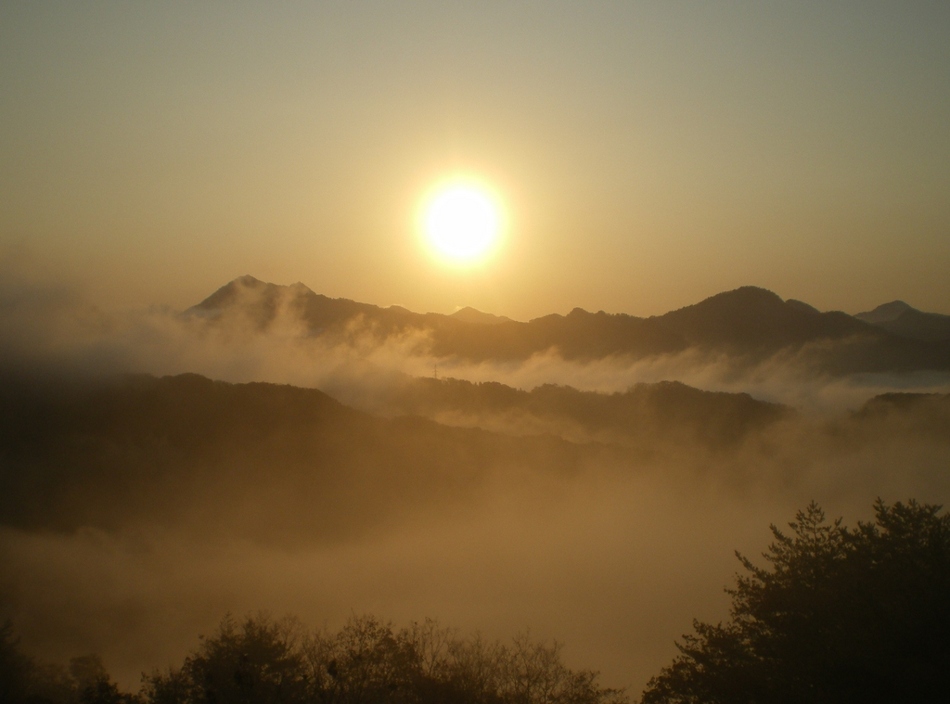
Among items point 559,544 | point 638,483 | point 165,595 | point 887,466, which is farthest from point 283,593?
point 887,466

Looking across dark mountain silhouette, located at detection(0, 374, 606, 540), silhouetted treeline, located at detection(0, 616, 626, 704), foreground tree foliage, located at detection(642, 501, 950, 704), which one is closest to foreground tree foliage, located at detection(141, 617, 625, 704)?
silhouetted treeline, located at detection(0, 616, 626, 704)

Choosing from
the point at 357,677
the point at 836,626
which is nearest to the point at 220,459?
the point at 357,677

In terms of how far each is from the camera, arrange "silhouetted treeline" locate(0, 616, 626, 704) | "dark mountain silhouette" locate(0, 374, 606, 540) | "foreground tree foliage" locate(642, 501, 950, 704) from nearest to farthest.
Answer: "foreground tree foliage" locate(642, 501, 950, 704) → "silhouetted treeline" locate(0, 616, 626, 704) → "dark mountain silhouette" locate(0, 374, 606, 540)

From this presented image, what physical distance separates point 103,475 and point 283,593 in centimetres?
4934

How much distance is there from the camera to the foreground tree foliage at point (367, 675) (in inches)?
766

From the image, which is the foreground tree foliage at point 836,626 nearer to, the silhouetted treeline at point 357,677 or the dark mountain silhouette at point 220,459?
the silhouetted treeline at point 357,677

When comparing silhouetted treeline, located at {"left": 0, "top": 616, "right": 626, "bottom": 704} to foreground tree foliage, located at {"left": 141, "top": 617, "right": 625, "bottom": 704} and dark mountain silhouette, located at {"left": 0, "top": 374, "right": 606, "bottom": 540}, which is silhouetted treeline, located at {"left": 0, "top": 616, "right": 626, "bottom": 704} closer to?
foreground tree foliage, located at {"left": 141, "top": 617, "right": 625, "bottom": 704}

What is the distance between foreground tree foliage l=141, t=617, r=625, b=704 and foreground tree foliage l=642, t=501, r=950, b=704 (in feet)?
15.4

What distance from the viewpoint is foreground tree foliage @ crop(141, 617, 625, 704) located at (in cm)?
1945

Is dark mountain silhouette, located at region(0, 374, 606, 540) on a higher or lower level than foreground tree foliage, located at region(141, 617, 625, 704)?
higher

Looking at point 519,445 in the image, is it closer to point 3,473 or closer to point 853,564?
point 3,473

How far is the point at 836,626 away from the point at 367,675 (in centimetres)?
1277

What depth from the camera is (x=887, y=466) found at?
615ft

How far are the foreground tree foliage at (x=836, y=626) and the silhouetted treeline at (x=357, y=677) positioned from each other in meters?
4.70
